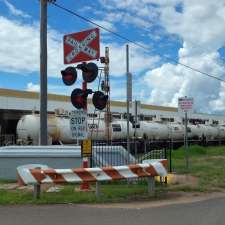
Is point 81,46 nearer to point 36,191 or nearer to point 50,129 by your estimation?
point 36,191

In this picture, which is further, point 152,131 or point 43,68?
point 152,131

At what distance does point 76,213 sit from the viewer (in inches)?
419

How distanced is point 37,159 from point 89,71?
4.77 meters

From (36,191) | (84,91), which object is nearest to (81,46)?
(84,91)

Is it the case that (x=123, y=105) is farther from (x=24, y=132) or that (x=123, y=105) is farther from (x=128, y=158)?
(x=128, y=158)

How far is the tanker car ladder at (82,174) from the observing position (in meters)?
12.2

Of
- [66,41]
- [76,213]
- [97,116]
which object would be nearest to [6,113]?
[97,116]

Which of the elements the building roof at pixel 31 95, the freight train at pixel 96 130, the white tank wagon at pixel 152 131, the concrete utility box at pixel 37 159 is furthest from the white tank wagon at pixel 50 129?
the concrete utility box at pixel 37 159

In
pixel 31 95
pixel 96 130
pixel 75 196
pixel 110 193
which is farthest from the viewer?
pixel 31 95

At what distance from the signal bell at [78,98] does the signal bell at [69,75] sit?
45cm

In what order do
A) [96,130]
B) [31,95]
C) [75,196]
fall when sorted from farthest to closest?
[31,95]
[96,130]
[75,196]

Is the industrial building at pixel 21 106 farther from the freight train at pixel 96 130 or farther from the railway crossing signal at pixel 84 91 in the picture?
the railway crossing signal at pixel 84 91

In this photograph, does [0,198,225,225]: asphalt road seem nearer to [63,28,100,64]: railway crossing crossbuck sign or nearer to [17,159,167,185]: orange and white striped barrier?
[17,159,167,185]: orange and white striped barrier

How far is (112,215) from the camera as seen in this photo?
10.4 metres
